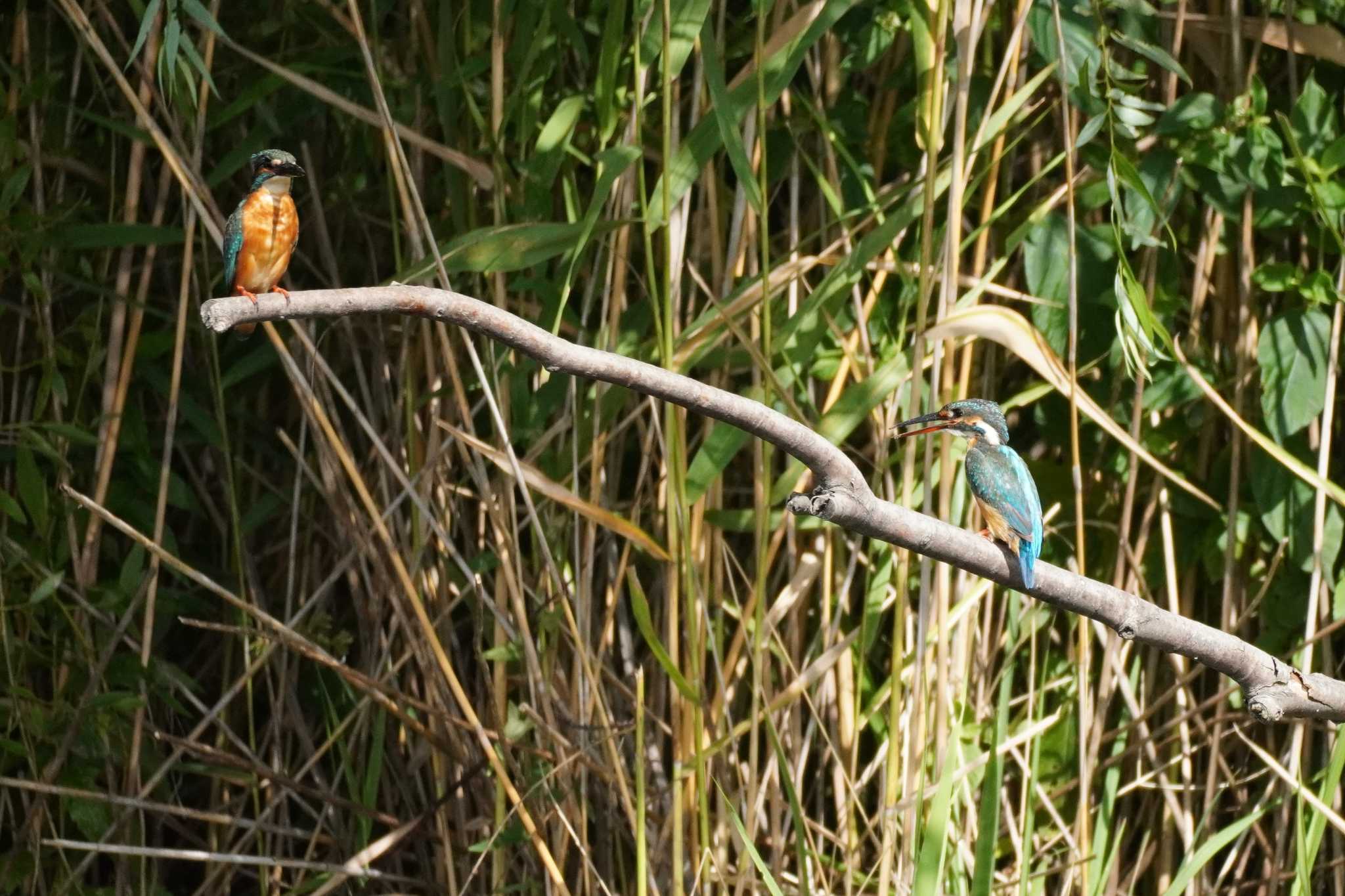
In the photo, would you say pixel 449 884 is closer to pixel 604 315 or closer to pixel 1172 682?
pixel 604 315

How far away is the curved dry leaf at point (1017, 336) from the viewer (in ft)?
6.21

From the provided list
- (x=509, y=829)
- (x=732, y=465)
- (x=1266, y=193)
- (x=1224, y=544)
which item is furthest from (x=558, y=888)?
(x=1266, y=193)

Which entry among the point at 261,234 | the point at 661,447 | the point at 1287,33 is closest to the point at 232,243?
the point at 261,234

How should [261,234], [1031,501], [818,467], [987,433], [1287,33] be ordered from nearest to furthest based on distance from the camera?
[818,467]
[1031,501]
[987,433]
[261,234]
[1287,33]

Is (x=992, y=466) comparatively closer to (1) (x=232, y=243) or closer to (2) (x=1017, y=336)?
(2) (x=1017, y=336)

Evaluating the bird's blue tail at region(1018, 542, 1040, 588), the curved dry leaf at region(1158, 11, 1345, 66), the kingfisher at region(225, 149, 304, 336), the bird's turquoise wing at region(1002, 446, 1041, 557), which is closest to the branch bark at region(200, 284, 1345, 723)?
the bird's blue tail at region(1018, 542, 1040, 588)

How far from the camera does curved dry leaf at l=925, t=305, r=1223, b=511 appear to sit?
1.89m

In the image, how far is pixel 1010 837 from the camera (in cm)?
241

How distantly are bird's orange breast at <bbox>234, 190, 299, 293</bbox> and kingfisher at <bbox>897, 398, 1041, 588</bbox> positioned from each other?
812mm

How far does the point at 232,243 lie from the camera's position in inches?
78.0

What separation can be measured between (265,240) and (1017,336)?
3.13 feet

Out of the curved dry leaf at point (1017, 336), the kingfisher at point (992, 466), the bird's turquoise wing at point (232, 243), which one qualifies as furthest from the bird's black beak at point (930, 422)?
the bird's turquoise wing at point (232, 243)

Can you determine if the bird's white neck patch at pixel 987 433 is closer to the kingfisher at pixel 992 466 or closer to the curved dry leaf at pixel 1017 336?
the kingfisher at pixel 992 466

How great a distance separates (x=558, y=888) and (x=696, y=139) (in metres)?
1.02
